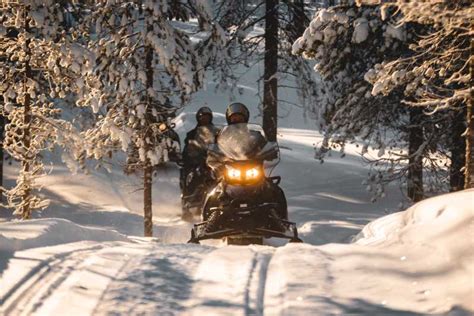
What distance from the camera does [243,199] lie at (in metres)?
9.68

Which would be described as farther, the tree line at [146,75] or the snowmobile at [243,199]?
the tree line at [146,75]

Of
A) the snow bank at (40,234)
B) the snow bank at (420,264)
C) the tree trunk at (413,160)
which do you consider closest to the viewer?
the snow bank at (420,264)

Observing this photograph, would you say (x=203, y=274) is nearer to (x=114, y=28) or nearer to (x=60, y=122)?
(x=60, y=122)

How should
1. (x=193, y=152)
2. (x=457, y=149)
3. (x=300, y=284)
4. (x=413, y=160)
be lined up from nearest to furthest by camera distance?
(x=300, y=284), (x=457, y=149), (x=413, y=160), (x=193, y=152)

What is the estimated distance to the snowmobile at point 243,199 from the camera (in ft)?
31.3

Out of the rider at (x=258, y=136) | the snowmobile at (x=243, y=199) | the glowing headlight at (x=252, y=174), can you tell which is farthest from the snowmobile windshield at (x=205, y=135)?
the glowing headlight at (x=252, y=174)

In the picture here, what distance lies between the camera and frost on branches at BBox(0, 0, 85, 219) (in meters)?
11.7

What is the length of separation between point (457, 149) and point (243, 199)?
18.6ft

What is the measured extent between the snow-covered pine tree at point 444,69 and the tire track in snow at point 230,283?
10.3ft

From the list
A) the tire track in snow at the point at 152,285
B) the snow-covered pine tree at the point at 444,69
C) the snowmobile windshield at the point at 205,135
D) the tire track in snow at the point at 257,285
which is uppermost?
the snow-covered pine tree at the point at 444,69

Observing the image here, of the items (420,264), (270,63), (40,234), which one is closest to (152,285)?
(420,264)

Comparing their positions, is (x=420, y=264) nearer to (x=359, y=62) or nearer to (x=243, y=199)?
(x=243, y=199)

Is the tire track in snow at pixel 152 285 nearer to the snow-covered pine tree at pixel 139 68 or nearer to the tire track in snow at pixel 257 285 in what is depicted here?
the tire track in snow at pixel 257 285

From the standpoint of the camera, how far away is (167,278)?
5.85 m
